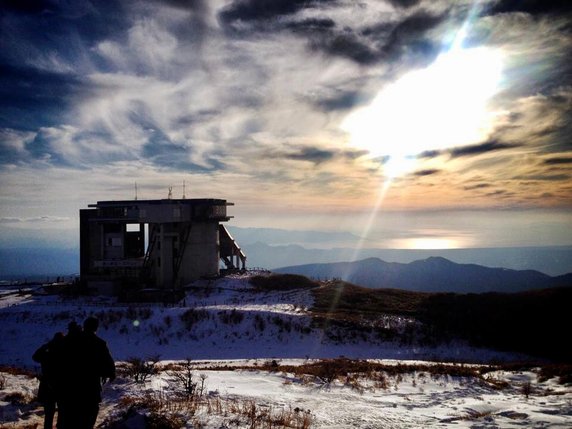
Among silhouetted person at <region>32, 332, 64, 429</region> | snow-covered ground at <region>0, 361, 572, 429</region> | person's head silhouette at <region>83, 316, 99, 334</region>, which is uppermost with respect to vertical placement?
person's head silhouette at <region>83, 316, 99, 334</region>

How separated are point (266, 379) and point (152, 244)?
32.7m

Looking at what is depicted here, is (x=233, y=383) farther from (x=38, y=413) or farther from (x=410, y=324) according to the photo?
(x=410, y=324)

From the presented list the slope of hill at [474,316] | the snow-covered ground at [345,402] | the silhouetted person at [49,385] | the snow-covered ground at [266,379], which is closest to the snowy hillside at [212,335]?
the snow-covered ground at [266,379]

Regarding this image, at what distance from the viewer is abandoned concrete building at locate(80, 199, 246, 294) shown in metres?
43.8

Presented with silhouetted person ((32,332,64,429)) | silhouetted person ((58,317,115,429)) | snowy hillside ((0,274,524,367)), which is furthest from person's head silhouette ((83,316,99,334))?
snowy hillside ((0,274,524,367))

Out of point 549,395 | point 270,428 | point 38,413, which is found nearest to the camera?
point 270,428

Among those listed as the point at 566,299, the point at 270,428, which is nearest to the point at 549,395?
the point at 270,428

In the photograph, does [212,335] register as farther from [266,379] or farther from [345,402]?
[345,402]

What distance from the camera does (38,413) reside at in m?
10.2

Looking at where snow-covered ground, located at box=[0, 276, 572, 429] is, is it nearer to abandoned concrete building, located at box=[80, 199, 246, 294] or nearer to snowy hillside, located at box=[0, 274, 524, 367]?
snowy hillside, located at box=[0, 274, 524, 367]

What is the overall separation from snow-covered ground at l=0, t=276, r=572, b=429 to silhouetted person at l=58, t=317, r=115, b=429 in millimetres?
1945

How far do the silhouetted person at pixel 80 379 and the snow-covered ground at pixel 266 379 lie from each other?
1945 mm

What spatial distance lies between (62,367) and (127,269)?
40374 millimetres

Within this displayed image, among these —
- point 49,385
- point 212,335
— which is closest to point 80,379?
point 49,385
